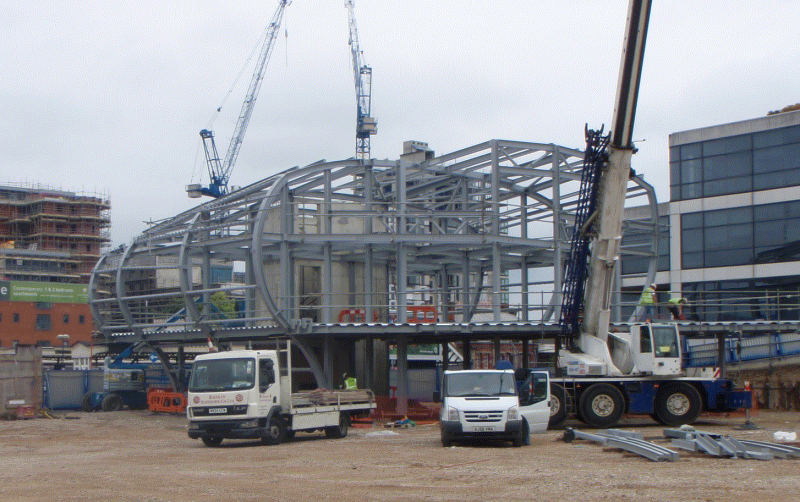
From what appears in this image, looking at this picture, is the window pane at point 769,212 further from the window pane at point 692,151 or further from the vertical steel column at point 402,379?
the vertical steel column at point 402,379

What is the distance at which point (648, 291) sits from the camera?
30.7 m

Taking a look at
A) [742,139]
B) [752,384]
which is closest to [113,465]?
[752,384]

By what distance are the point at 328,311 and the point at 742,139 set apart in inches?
955

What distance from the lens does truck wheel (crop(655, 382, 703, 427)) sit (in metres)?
27.3

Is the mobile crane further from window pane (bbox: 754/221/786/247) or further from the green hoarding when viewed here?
the green hoarding

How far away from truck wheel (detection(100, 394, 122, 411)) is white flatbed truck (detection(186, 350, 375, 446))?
710 inches

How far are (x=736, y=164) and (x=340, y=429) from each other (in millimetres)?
28961

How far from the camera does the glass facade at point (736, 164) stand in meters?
43.7

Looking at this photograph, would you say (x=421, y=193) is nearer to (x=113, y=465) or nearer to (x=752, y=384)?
(x=752, y=384)

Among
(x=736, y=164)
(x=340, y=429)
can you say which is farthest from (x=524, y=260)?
(x=340, y=429)

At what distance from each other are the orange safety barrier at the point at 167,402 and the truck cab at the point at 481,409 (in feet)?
58.2

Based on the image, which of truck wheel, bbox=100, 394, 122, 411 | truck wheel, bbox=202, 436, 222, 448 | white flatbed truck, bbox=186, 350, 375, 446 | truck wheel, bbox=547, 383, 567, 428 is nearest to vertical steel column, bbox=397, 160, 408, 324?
truck wheel, bbox=547, 383, 567, 428

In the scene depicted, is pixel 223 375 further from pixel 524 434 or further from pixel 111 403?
pixel 111 403

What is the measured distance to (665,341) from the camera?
2755 cm
